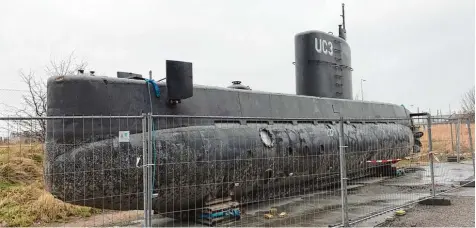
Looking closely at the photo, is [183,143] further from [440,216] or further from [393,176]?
[393,176]

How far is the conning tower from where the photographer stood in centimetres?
1266

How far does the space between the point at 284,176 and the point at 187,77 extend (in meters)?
3.36

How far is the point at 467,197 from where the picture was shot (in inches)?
389

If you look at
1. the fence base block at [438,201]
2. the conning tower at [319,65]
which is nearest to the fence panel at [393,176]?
the fence base block at [438,201]

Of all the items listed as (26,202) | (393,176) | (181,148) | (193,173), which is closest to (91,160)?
(181,148)

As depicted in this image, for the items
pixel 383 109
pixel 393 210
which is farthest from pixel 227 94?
pixel 383 109

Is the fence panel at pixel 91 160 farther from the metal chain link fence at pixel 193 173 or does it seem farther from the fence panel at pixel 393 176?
the fence panel at pixel 393 176

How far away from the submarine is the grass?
281cm

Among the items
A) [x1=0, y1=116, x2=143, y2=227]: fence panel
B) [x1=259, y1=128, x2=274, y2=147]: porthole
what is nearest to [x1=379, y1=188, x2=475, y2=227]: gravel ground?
[x1=259, y1=128, x2=274, y2=147]: porthole

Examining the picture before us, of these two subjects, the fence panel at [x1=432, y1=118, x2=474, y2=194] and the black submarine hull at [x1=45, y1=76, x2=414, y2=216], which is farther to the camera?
the fence panel at [x1=432, y1=118, x2=474, y2=194]

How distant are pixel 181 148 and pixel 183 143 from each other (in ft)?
0.35

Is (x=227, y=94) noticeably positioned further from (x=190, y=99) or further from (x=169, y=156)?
(x=169, y=156)

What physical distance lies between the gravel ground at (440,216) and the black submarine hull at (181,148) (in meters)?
2.41

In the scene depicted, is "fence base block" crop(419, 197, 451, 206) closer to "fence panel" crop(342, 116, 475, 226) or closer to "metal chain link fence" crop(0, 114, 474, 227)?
"fence panel" crop(342, 116, 475, 226)
